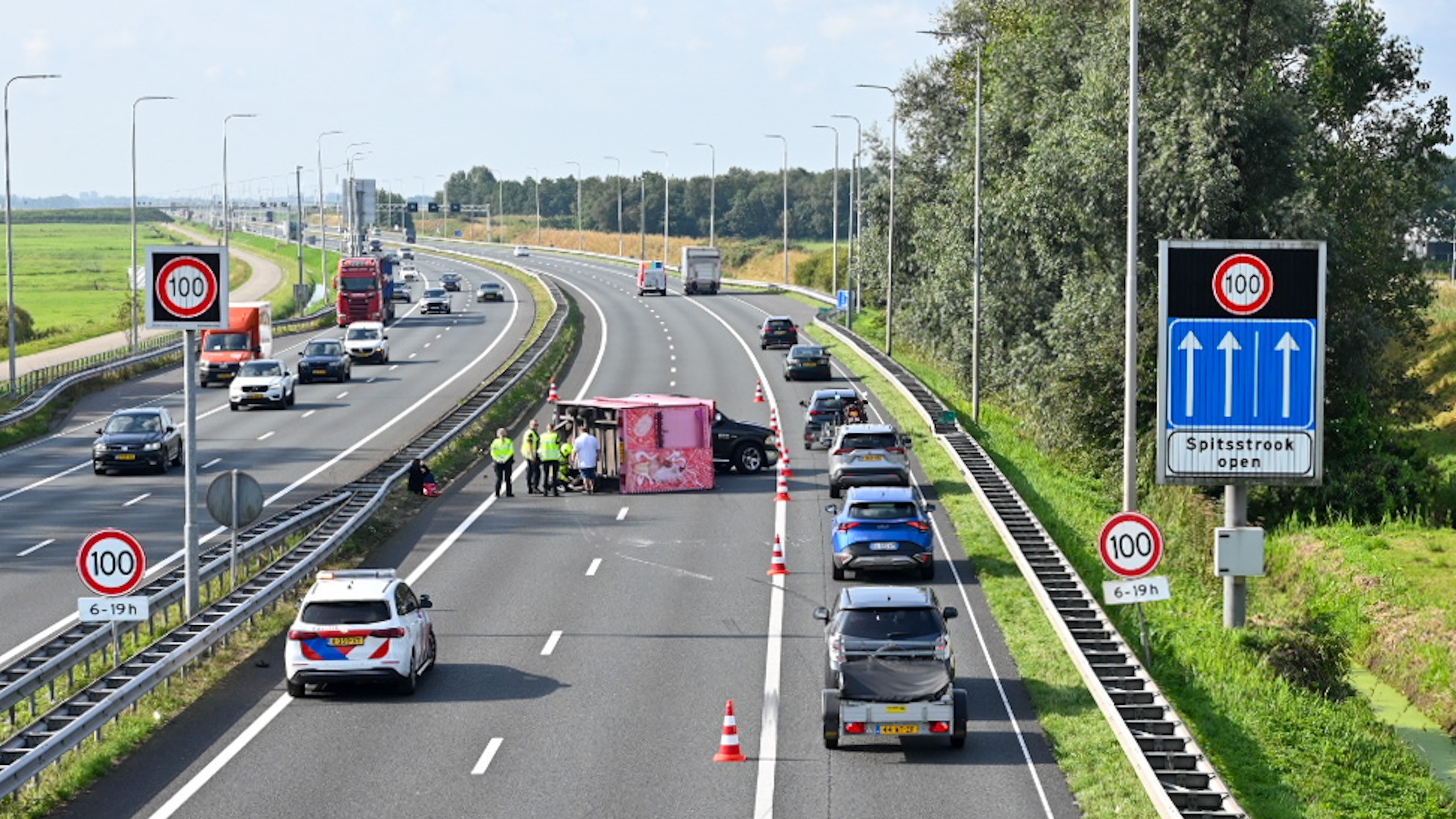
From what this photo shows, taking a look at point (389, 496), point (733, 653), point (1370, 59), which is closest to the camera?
point (733, 653)

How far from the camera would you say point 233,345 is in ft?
230

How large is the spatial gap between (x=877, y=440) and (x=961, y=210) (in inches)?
859

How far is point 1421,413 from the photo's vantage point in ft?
188

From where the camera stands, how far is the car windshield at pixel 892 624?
75.8 ft

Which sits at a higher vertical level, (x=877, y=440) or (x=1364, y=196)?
(x=1364, y=196)

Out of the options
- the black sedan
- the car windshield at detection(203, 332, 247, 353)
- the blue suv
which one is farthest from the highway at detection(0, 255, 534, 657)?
the blue suv

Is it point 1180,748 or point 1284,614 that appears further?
point 1284,614

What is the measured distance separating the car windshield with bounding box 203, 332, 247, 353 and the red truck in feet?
71.6

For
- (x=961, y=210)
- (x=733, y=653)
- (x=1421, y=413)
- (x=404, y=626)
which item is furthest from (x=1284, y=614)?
(x=961, y=210)

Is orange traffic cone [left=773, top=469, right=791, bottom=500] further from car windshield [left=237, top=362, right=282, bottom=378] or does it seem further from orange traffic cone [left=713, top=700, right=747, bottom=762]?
car windshield [left=237, top=362, right=282, bottom=378]

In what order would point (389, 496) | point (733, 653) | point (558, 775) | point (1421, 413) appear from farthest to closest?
point (1421, 413) < point (389, 496) < point (733, 653) < point (558, 775)

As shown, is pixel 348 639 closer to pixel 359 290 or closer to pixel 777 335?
pixel 777 335

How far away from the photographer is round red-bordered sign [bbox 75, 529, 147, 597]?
24047mm

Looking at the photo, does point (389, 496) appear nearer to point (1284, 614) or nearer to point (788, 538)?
point (788, 538)
